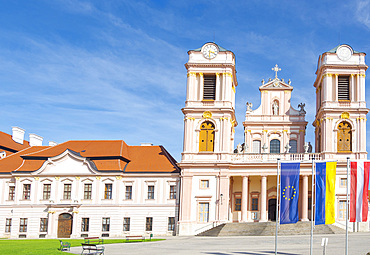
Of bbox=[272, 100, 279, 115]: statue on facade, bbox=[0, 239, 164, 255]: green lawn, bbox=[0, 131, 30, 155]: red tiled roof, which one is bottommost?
bbox=[0, 239, 164, 255]: green lawn

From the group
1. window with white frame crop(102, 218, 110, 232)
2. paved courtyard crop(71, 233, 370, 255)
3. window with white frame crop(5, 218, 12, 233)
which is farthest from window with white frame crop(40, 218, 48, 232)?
paved courtyard crop(71, 233, 370, 255)

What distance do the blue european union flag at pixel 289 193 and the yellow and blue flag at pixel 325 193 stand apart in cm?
107

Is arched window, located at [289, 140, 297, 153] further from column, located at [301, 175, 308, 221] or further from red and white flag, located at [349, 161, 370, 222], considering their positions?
red and white flag, located at [349, 161, 370, 222]

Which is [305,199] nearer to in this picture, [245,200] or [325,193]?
[245,200]

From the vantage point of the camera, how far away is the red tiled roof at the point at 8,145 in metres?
59.7

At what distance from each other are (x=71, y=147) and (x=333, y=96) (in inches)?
1076

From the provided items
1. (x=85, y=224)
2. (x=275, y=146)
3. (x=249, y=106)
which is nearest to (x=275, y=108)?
(x=249, y=106)

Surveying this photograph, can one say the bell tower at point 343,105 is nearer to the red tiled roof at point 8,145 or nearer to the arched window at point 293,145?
the arched window at point 293,145

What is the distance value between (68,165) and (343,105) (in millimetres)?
27440

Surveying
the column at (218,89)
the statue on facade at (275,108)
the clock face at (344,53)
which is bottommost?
the statue on facade at (275,108)

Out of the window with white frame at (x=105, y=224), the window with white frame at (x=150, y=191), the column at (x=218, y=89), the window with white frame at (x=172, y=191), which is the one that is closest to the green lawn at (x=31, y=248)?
the window with white frame at (x=105, y=224)

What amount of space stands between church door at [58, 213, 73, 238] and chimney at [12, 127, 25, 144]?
16.0 m

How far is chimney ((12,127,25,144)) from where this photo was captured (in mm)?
63938

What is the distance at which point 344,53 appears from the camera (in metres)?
51.8
